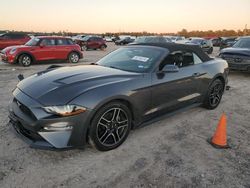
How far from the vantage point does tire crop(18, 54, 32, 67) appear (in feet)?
39.0

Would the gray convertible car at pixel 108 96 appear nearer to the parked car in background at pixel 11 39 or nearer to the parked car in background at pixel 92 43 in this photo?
the parked car in background at pixel 11 39

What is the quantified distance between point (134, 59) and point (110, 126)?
152cm

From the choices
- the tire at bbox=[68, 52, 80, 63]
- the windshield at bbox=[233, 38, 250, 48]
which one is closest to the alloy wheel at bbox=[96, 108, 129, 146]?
the windshield at bbox=[233, 38, 250, 48]

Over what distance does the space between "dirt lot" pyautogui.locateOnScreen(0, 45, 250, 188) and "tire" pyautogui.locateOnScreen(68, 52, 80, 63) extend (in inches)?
380

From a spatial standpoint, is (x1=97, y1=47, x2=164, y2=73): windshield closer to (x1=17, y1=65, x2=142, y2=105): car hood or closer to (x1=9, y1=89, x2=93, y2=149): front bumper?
(x1=17, y1=65, x2=142, y2=105): car hood

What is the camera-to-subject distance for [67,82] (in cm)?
348

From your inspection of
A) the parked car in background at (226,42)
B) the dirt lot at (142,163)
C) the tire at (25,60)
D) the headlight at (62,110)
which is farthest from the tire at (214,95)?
Result: the parked car in background at (226,42)

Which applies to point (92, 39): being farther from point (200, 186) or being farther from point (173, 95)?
point (200, 186)

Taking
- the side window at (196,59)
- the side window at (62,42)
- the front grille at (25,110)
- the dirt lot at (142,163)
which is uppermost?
the side window at (62,42)

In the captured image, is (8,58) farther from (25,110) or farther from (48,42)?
(25,110)

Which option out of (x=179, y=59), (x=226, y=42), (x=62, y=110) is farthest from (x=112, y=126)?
(x=226, y=42)

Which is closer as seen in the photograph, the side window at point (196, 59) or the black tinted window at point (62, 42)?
the side window at point (196, 59)

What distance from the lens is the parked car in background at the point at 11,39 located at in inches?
690

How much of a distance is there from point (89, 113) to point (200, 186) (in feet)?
5.44
